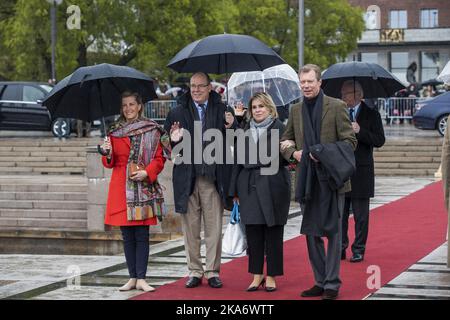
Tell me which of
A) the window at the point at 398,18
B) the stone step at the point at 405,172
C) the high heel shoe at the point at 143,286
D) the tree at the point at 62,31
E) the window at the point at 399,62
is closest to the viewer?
the high heel shoe at the point at 143,286

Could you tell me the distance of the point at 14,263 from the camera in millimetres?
13914

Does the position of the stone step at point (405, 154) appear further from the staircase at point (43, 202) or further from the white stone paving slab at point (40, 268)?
the white stone paving slab at point (40, 268)

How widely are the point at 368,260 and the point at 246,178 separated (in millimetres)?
2623

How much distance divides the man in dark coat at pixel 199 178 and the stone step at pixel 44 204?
892 cm

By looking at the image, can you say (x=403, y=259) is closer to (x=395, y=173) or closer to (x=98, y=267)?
(x=98, y=267)

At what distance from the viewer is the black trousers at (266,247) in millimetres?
10078

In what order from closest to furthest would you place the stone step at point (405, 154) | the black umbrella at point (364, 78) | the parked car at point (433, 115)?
the black umbrella at point (364, 78) < the stone step at point (405, 154) < the parked car at point (433, 115)

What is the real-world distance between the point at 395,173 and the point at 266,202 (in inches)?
629

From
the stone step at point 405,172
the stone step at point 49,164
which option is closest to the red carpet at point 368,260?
the stone step at point 405,172

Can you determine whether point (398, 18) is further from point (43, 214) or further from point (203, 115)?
point (203, 115)

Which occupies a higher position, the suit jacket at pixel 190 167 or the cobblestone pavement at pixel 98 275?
the suit jacket at pixel 190 167

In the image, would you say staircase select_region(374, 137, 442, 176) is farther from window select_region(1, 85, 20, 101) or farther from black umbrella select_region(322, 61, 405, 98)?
black umbrella select_region(322, 61, 405, 98)

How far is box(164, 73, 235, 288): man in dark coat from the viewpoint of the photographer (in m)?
10.2

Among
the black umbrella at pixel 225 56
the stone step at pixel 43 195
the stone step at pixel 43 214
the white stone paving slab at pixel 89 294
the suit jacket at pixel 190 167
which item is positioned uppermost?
the black umbrella at pixel 225 56
